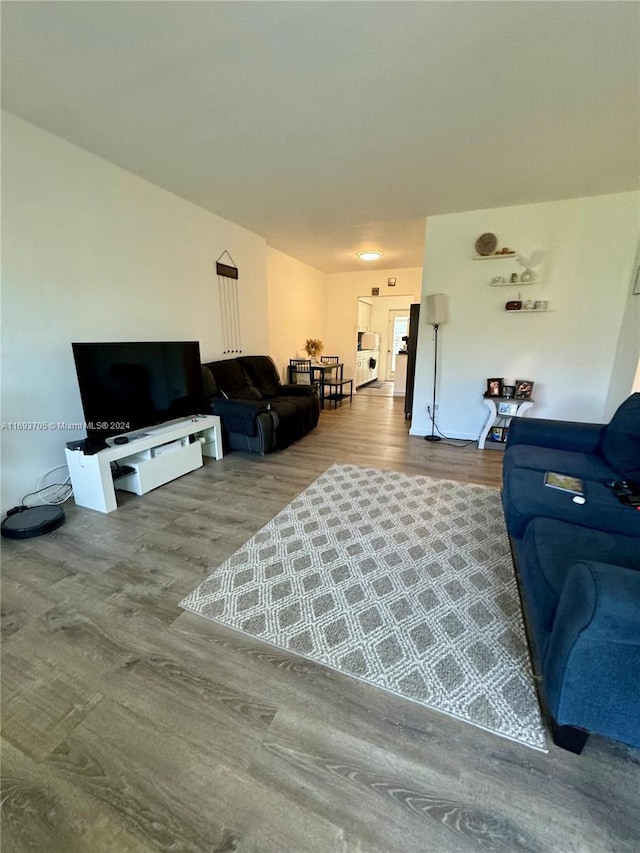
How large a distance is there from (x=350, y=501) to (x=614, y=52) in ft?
9.41

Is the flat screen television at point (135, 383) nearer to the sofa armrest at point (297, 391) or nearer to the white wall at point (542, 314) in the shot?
the sofa armrest at point (297, 391)

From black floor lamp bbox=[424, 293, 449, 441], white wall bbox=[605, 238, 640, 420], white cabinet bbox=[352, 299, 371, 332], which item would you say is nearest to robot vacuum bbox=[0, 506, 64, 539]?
black floor lamp bbox=[424, 293, 449, 441]

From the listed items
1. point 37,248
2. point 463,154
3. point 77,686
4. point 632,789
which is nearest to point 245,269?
point 37,248

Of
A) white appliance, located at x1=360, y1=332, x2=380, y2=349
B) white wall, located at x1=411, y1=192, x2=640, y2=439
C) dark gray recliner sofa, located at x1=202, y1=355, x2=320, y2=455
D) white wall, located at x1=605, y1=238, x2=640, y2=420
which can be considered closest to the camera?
white wall, located at x1=605, y1=238, x2=640, y2=420

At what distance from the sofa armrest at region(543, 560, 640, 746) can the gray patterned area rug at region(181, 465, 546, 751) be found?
0.26 m

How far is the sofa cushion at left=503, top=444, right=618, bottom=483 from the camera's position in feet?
6.74

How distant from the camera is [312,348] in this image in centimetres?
657

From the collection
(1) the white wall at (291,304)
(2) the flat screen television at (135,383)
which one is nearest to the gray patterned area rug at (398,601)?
(2) the flat screen television at (135,383)

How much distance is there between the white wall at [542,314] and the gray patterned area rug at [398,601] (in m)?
2.17

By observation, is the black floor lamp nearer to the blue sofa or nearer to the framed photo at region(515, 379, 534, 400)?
the framed photo at region(515, 379, 534, 400)

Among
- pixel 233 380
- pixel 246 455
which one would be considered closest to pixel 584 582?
pixel 246 455

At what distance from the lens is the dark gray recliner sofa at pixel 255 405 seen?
11.7ft

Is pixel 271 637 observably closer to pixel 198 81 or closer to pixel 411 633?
pixel 411 633

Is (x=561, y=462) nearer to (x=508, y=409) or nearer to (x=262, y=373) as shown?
(x=508, y=409)
